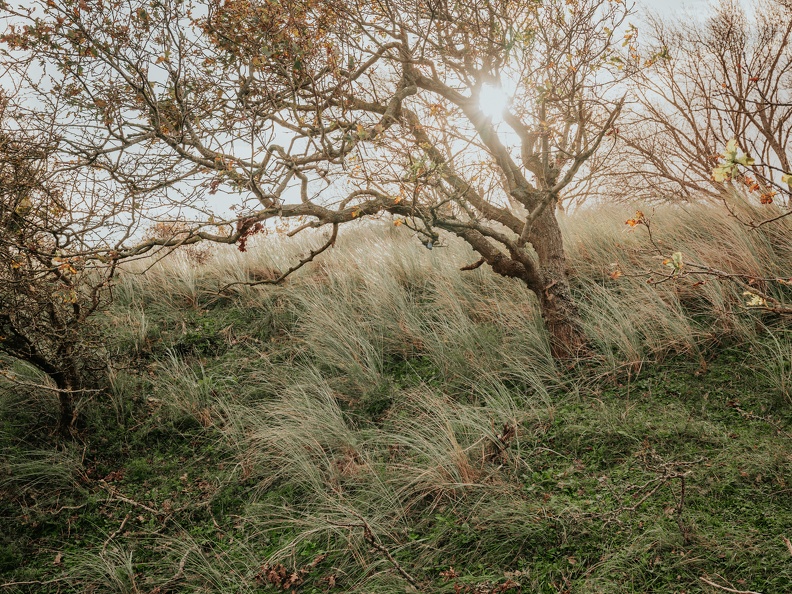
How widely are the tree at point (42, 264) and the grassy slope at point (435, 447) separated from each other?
26.4 inches

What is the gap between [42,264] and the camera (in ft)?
15.0

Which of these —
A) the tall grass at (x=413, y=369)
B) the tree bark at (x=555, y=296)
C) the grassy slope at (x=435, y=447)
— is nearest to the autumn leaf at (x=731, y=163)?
the tall grass at (x=413, y=369)

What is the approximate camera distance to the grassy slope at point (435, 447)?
10.7 feet

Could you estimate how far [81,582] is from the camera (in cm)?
373

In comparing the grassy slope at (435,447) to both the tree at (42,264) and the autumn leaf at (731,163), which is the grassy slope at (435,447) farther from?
the autumn leaf at (731,163)

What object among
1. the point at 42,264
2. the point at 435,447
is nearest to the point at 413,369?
the point at 435,447

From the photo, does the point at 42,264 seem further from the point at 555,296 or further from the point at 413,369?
the point at 555,296

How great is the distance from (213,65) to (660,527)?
4.70 m

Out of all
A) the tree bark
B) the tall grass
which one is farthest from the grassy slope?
the tree bark

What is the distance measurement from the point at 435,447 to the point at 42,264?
3551mm

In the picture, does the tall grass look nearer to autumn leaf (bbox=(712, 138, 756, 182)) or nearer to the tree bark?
the tree bark

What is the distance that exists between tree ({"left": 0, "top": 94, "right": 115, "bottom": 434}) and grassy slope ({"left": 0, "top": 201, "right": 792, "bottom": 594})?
670 millimetres

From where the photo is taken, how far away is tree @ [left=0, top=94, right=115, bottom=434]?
4.27 m

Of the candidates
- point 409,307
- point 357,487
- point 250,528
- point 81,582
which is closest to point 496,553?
point 357,487
